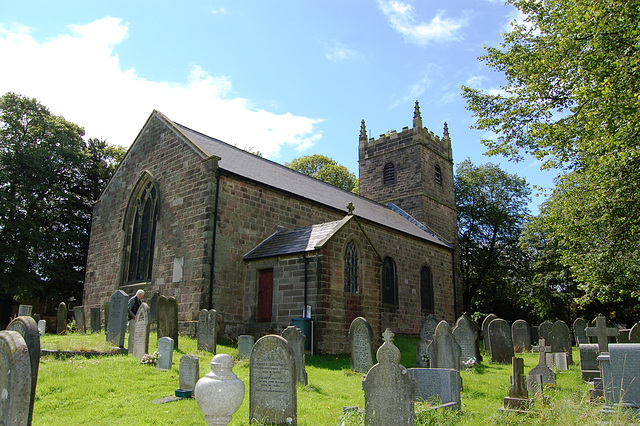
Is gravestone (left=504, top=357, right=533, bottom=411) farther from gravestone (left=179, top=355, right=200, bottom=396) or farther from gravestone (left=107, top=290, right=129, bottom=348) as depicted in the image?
gravestone (left=107, top=290, right=129, bottom=348)

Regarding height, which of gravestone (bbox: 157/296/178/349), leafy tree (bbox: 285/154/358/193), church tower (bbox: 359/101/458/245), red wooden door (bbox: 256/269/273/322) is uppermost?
leafy tree (bbox: 285/154/358/193)

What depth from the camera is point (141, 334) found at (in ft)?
36.3

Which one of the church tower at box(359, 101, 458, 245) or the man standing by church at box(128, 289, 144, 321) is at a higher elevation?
the church tower at box(359, 101, 458, 245)

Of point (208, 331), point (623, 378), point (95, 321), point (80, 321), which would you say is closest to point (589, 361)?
point (623, 378)

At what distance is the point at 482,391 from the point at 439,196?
80.8ft

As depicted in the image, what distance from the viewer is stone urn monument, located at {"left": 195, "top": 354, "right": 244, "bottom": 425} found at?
5.48 meters

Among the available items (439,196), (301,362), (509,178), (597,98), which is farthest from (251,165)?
(509,178)

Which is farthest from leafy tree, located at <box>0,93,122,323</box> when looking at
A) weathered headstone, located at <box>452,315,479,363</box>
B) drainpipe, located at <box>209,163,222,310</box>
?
weathered headstone, located at <box>452,315,479,363</box>

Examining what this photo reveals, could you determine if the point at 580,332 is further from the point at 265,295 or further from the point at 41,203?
the point at 41,203

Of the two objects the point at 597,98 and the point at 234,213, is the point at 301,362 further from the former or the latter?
the point at 597,98

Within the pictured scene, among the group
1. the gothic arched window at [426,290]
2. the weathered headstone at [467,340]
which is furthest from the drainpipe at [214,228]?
the gothic arched window at [426,290]

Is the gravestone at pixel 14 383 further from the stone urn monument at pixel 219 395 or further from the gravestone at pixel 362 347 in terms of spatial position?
the gravestone at pixel 362 347

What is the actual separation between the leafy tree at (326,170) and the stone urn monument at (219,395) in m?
39.9

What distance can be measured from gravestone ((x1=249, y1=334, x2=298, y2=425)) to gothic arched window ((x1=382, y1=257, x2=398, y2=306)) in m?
15.4
